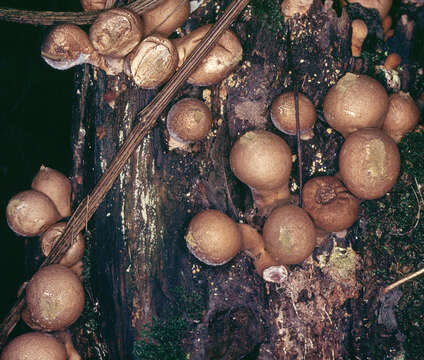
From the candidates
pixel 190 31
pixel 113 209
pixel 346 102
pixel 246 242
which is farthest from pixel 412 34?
pixel 113 209

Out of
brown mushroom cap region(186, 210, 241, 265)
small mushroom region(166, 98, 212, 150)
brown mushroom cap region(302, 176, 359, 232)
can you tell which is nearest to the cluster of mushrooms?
brown mushroom cap region(186, 210, 241, 265)

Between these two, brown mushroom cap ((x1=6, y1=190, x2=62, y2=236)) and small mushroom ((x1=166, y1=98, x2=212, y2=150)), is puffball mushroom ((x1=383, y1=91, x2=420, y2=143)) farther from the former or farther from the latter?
brown mushroom cap ((x1=6, y1=190, x2=62, y2=236))

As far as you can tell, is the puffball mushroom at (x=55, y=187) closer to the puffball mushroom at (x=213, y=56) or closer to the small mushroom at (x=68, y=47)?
the small mushroom at (x=68, y=47)

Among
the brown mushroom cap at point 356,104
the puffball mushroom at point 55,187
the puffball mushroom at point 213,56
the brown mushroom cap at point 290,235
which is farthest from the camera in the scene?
the puffball mushroom at point 55,187

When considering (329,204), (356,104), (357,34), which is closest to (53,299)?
(329,204)

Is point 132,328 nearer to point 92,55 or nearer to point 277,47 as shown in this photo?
point 92,55

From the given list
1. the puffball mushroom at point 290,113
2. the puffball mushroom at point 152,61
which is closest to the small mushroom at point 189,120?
the puffball mushroom at point 152,61

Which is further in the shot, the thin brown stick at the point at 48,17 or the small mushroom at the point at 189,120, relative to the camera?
the thin brown stick at the point at 48,17
